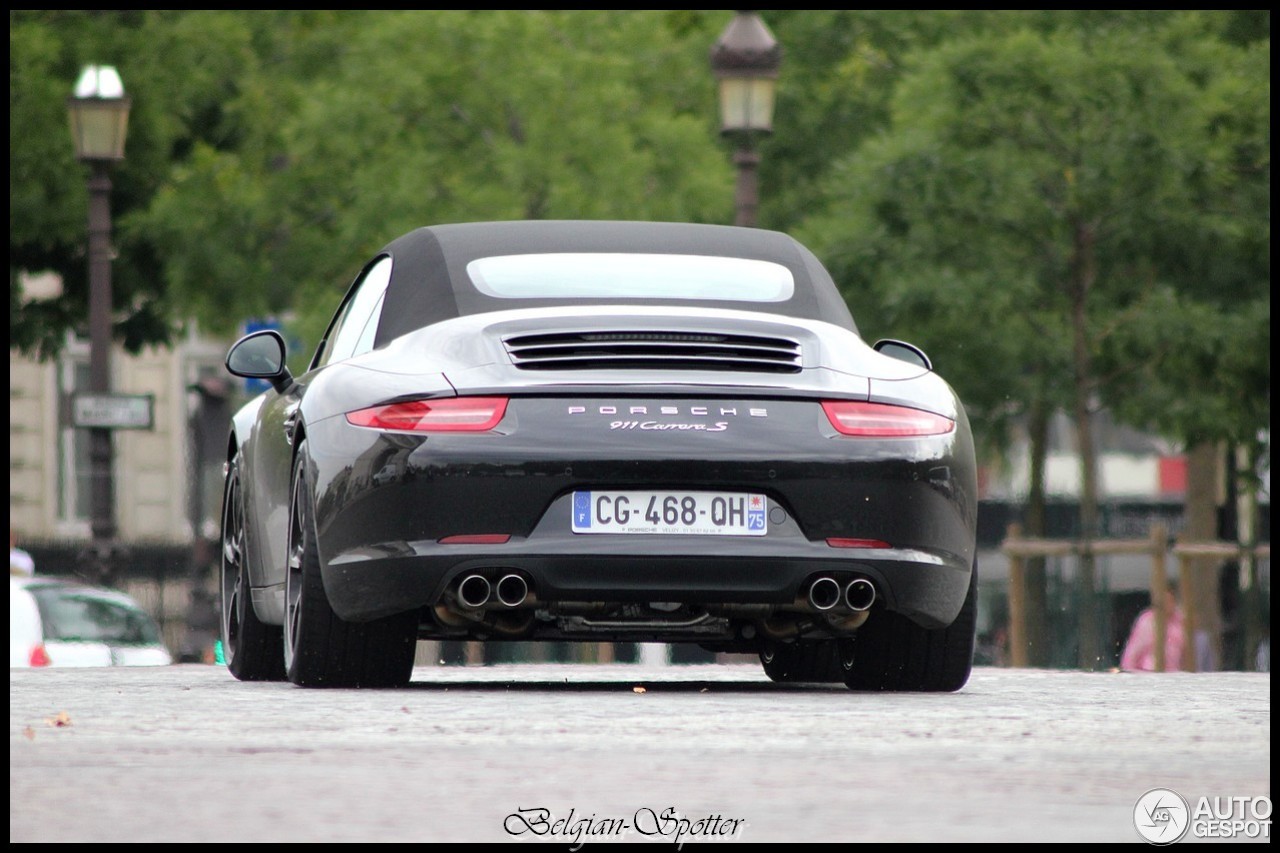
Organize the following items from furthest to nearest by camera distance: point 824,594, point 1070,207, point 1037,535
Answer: point 1037,535
point 1070,207
point 824,594

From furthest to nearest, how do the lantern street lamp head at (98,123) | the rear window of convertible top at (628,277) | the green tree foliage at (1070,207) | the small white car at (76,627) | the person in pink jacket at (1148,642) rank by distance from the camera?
the lantern street lamp head at (98,123)
the green tree foliage at (1070,207)
the small white car at (76,627)
the person in pink jacket at (1148,642)
the rear window of convertible top at (628,277)

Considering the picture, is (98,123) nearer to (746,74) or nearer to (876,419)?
(746,74)

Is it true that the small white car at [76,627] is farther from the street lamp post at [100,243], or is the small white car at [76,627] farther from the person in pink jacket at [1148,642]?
the person in pink jacket at [1148,642]

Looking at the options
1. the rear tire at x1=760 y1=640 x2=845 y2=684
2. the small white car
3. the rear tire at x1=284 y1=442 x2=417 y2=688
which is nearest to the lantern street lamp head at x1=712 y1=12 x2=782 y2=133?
the small white car

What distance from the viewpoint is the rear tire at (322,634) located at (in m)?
8.23

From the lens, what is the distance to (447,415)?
7.78 meters

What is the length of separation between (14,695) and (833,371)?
276cm

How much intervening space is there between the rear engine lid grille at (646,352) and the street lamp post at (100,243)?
15534 millimetres

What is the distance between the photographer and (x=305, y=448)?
8344 mm

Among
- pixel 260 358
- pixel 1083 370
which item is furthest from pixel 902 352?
pixel 1083 370

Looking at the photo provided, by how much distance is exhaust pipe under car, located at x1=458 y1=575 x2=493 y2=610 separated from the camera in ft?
25.6

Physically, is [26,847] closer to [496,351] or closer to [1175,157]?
[496,351]

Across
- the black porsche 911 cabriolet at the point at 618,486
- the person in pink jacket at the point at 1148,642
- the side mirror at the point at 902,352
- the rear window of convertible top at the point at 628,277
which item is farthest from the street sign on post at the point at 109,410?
the black porsche 911 cabriolet at the point at 618,486

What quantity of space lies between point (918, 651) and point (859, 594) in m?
0.68
